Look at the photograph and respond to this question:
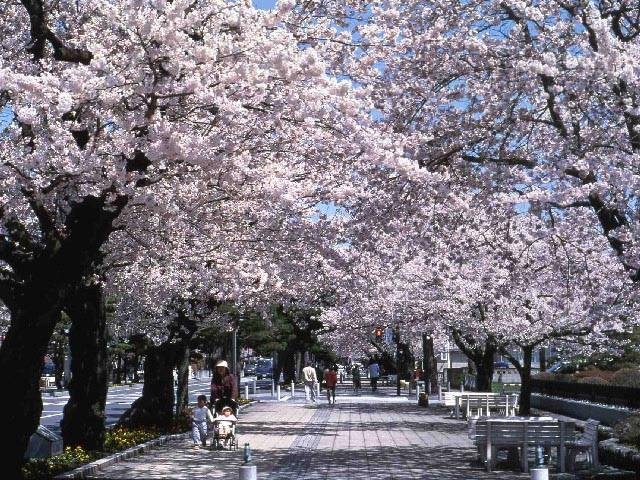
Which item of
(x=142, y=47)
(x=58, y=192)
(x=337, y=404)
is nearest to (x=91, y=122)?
(x=58, y=192)

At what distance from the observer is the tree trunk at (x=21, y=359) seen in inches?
497

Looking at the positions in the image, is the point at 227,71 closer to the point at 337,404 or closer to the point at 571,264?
the point at 571,264

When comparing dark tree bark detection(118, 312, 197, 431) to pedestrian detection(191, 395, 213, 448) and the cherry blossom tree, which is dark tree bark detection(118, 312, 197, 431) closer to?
pedestrian detection(191, 395, 213, 448)

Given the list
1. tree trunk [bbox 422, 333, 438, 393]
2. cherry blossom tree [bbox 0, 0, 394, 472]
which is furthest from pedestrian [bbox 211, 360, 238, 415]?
tree trunk [bbox 422, 333, 438, 393]

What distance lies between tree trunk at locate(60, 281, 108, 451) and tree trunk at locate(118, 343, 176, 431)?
6397 mm

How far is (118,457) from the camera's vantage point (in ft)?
58.7

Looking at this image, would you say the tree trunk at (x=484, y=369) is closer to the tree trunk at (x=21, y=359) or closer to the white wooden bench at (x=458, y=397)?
the white wooden bench at (x=458, y=397)

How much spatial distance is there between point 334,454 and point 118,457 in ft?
14.4

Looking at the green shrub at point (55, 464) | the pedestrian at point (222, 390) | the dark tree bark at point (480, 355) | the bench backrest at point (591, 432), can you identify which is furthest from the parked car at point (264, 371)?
the bench backrest at point (591, 432)

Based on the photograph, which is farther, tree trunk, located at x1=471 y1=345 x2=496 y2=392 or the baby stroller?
tree trunk, located at x1=471 y1=345 x2=496 y2=392

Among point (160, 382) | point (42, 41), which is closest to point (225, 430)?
point (160, 382)

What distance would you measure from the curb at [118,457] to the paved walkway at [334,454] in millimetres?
162

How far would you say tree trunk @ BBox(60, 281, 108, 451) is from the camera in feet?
58.9

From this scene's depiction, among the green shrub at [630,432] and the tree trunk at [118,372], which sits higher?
the tree trunk at [118,372]
